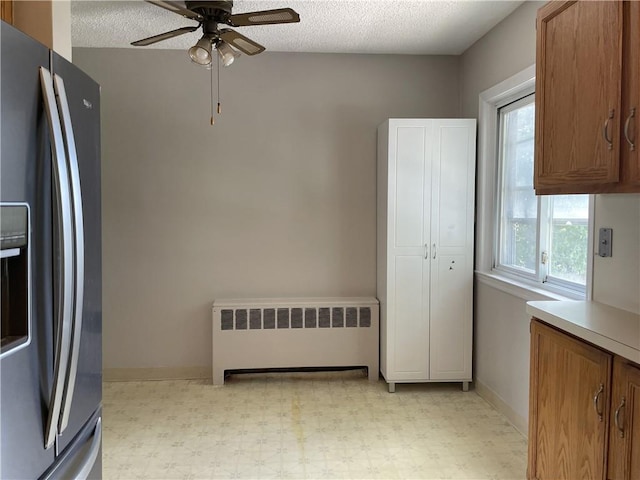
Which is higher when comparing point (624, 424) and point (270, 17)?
point (270, 17)

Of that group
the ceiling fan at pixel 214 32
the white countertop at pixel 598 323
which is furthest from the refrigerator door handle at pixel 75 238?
the white countertop at pixel 598 323

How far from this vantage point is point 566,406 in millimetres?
1624

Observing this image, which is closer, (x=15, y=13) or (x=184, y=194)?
(x=15, y=13)

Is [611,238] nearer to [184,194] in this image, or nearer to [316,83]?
[316,83]

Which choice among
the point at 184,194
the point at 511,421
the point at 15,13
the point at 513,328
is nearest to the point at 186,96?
the point at 184,194

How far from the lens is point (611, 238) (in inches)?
78.1

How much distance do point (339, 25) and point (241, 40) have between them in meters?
0.87

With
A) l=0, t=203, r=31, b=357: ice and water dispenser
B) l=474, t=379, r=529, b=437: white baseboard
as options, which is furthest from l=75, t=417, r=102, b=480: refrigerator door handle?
l=474, t=379, r=529, b=437: white baseboard

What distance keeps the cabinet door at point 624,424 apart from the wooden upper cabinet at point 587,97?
57 centimetres

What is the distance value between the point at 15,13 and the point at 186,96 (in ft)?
7.00

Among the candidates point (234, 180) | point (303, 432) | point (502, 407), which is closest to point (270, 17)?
point (234, 180)

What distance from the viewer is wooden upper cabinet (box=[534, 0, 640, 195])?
1.46 metres

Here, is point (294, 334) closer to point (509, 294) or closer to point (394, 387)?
point (394, 387)

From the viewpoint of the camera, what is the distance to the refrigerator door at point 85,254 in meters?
1.17
